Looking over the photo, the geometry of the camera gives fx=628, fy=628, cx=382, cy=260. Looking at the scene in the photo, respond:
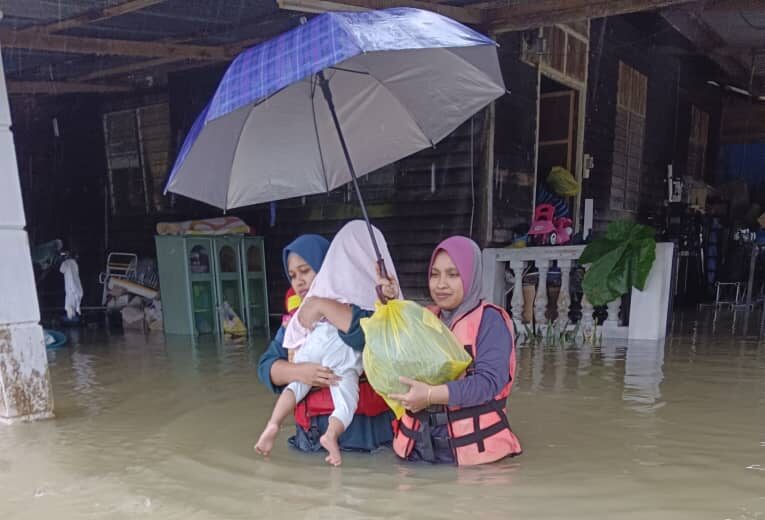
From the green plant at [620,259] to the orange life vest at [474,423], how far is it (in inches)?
137

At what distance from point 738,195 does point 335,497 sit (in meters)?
12.4

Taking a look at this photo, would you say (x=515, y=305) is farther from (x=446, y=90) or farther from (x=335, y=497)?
(x=335, y=497)

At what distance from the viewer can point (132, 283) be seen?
7988 mm

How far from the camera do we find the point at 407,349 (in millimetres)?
2178

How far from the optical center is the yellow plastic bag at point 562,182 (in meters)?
7.57

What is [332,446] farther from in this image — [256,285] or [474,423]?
[256,285]

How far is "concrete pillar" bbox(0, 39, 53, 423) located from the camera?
3422 millimetres

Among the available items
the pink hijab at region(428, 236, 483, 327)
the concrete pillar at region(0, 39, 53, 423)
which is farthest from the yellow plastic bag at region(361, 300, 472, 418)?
the concrete pillar at region(0, 39, 53, 423)

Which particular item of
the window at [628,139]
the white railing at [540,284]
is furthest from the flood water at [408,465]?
the window at [628,139]

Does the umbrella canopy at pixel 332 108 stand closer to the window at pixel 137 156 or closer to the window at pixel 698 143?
the window at pixel 137 156

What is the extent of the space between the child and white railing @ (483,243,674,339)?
12.4 ft

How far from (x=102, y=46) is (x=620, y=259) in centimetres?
525

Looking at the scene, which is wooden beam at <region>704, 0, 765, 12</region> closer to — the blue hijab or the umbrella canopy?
the umbrella canopy

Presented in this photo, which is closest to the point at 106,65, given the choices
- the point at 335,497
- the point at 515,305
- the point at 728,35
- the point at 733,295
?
the point at 515,305
